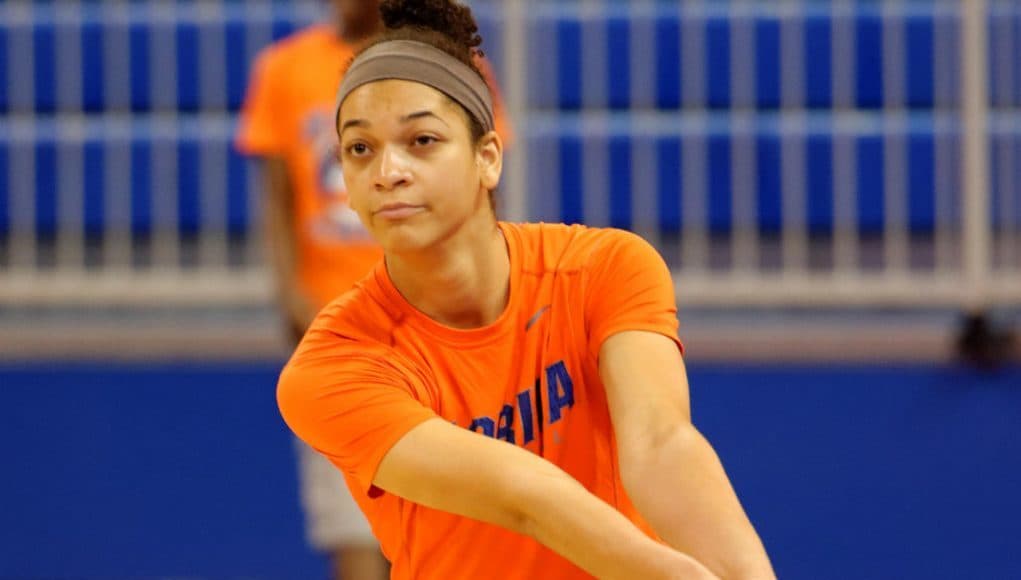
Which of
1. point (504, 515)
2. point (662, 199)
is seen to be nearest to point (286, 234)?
point (662, 199)

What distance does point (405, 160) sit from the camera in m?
2.39

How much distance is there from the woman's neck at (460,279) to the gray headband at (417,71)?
188mm

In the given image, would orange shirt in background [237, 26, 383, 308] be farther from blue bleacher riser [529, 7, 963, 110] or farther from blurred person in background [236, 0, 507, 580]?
blue bleacher riser [529, 7, 963, 110]

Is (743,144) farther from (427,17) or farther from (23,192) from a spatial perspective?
(427,17)

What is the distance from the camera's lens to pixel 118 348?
5.53 metres

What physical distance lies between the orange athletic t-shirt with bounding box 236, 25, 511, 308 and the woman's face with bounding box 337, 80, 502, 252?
6.09ft

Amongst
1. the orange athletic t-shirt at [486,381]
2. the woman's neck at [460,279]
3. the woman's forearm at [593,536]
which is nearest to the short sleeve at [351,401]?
the orange athletic t-shirt at [486,381]

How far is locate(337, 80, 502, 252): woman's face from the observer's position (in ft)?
7.86

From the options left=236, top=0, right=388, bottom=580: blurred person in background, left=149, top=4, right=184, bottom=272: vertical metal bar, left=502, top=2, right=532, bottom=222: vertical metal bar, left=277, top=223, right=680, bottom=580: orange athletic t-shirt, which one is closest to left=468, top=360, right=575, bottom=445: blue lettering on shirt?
left=277, top=223, right=680, bottom=580: orange athletic t-shirt

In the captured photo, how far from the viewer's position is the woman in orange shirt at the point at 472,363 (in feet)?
7.67

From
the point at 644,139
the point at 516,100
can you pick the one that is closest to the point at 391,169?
the point at 516,100

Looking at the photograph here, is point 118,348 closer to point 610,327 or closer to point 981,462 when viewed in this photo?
point 981,462

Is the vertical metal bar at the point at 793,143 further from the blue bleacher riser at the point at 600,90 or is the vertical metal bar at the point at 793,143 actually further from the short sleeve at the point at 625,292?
the short sleeve at the point at 625,292

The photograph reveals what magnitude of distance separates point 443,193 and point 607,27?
3.35 m
